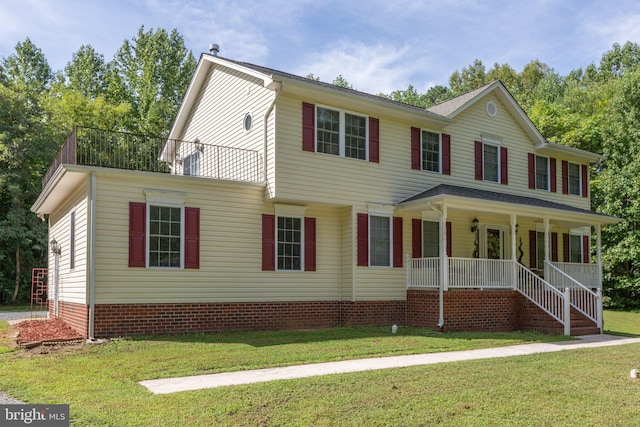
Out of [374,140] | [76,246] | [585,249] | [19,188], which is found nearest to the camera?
[76,246]

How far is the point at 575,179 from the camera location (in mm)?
21953

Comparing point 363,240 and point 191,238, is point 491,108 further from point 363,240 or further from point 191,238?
point 191,238

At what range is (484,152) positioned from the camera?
18656 millimetres

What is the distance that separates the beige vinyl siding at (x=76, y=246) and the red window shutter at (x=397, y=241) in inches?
322

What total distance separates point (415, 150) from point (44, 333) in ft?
36.0

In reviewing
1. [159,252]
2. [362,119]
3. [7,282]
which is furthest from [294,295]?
[7,282]

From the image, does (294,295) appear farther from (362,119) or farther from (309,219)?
(362,119)

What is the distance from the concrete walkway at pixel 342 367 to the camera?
7.75 meters

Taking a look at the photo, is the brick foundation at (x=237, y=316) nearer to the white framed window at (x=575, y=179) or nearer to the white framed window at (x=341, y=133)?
the white framed window at (x=341, y=133)

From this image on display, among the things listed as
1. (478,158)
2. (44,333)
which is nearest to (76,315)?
(44,333)

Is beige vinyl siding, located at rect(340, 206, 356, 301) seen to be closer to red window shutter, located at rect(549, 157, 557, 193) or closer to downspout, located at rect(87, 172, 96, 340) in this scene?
downspout, located at rect(87, 172, 96, 340)

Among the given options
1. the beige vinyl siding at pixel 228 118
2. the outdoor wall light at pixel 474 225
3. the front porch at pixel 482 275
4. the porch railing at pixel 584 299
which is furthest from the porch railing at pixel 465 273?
the beige vinyl siding at pixel 228 118

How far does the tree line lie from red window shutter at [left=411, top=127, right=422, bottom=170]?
955 centimetres

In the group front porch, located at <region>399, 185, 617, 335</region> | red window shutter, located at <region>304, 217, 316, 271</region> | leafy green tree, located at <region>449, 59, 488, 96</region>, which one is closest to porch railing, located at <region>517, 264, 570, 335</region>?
front porch, located at <region>399, 185, 617, 335</region>
